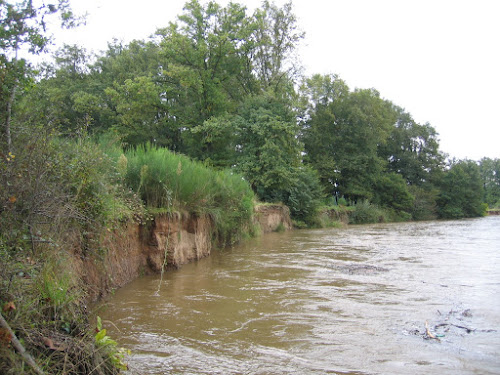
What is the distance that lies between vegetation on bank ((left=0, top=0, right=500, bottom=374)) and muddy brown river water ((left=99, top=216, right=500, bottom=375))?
2.85 feet

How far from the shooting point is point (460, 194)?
147 feet

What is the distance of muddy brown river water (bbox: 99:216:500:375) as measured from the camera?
3.59 meters

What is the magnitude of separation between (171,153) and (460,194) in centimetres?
4330

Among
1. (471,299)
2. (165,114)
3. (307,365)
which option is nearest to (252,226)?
(471,299)

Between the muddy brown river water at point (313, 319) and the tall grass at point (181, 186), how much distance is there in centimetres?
138

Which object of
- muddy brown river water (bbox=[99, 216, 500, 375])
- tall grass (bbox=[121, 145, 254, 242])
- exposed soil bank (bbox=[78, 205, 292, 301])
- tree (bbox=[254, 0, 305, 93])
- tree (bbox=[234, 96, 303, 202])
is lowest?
muddy brown river water (bbox=[99, 216, 500, 375])

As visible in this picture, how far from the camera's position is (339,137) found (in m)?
36.8

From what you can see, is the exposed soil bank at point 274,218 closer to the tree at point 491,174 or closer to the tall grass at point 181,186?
the tall grass at point 181,186

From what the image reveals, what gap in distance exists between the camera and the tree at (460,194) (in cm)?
4406

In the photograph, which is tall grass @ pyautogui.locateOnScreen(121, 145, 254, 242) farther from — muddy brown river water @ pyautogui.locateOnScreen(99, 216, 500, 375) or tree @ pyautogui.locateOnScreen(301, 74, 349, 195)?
tree @ pyautogui.locateOnScreen(301, 74, 349, 195)

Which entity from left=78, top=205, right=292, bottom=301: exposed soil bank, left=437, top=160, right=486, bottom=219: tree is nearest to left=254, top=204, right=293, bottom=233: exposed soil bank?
left=78, top=205, right=292, bottom=301: exposed soil bank

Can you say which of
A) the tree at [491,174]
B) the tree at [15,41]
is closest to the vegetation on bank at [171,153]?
the tree at [15,41]

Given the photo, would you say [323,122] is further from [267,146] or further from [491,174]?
[491,174]

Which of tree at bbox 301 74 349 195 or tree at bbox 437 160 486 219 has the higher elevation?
tree at bbox 301 74 349 195
